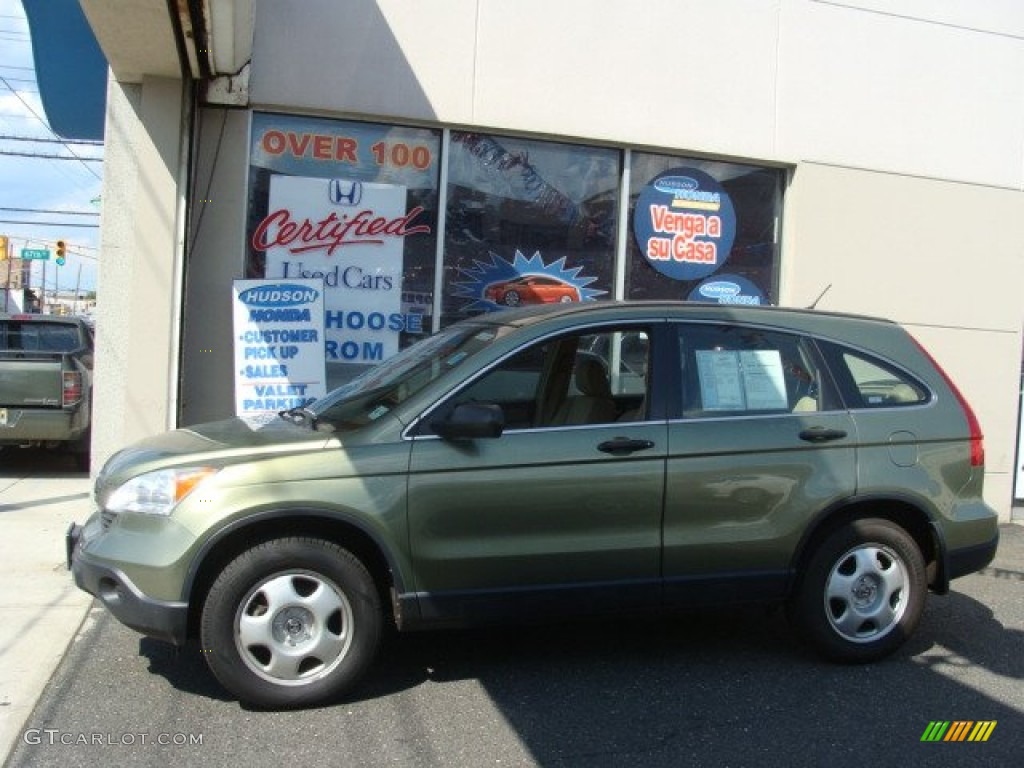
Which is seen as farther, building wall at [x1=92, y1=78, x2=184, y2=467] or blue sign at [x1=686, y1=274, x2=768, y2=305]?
blue sign at [x1=686, y1=274, x2=768, y2=305]

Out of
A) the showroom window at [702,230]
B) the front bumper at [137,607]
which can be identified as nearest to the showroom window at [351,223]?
the showroom window at [702,230]

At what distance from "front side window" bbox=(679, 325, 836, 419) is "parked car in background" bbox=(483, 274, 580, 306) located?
3.66 m

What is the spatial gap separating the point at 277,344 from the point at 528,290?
7.63 ft

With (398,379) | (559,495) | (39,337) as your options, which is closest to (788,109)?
(398,379)

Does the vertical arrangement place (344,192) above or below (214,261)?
above

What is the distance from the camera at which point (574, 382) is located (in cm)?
475

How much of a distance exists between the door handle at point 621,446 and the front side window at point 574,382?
0.15 meters

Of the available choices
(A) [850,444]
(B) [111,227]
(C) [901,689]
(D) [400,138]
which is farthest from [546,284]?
(C) [901,689]

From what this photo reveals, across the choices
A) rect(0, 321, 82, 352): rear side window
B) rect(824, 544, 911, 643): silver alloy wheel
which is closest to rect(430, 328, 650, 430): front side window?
rect(824, 544, 911, 643): silver alloy wheel

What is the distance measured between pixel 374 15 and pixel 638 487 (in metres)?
5.07

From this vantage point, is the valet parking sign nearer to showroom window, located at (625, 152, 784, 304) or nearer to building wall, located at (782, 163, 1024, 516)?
showroom window, located at (625, 152, 784, 304)

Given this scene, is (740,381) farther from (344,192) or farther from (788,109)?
(788,109)

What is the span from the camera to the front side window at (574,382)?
14.7 feet

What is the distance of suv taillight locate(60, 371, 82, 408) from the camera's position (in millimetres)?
9633
